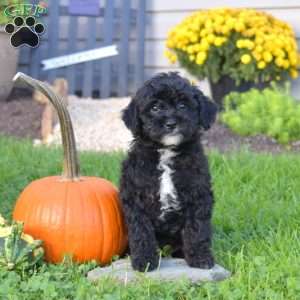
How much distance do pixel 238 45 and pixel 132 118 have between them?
4741 millimetres

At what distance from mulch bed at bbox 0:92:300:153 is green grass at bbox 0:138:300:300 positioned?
99 centimetres

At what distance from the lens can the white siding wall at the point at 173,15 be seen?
947 centimetres

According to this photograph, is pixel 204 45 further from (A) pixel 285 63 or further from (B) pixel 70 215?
(B) pixel 70 215

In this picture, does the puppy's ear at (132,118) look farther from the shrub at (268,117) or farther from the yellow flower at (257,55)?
the yellow flower at (257,55)

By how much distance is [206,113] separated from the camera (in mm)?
3992

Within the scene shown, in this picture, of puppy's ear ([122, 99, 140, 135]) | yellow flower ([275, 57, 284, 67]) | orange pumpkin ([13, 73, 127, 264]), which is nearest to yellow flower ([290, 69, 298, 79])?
yellow flower ([275, 57, 284, 67])

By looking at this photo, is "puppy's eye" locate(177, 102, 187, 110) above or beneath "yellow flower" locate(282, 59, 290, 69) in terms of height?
beneath

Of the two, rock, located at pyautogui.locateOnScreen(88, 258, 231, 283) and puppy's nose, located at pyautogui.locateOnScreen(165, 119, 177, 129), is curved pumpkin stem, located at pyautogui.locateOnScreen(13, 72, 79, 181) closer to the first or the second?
rock, located at pyautogui.locateOnScreen(88, 258, 231, 283)

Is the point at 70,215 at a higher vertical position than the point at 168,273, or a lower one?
higher

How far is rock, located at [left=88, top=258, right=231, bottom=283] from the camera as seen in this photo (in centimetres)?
391

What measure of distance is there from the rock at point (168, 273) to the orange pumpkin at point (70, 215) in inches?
8.1

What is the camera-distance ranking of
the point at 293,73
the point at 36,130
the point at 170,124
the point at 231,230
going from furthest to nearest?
1. the point at 293,73
2. the point at 36,130
3. the point at 231,230
4. the point at 170,124

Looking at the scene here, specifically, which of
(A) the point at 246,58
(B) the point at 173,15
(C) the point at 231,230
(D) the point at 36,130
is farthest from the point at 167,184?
(B) the point at 173,15

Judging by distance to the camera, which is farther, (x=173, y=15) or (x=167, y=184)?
(x=173, y=15)
